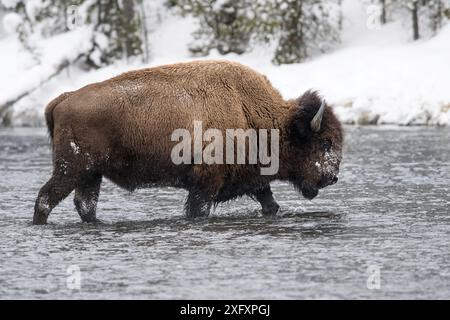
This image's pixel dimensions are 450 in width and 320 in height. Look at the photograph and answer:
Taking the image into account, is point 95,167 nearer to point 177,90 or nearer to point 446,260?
point 177,90

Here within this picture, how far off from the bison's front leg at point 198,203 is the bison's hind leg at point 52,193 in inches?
46.0

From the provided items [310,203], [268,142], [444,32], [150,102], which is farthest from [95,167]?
[444,32]

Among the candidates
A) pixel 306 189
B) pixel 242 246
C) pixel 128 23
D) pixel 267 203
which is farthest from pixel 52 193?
pixel 128 23

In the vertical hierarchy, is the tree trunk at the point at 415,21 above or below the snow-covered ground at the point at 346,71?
Result: above

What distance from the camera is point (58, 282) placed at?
24.1 feet

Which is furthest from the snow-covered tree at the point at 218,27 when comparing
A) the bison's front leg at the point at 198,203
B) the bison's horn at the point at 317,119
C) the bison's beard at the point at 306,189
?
the bison's front leg at the point at 198,203

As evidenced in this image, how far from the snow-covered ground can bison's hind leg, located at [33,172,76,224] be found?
37.1 ft

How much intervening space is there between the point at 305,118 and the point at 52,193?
2661mm

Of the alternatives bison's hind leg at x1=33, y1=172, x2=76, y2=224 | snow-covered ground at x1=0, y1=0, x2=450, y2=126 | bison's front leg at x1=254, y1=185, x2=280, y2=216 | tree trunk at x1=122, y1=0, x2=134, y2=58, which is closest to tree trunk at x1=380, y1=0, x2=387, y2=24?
snow-covered ground at x1=0, y1=0, x2=450, y2=126

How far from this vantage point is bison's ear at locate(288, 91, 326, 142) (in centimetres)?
1032

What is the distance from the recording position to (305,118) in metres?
10.4

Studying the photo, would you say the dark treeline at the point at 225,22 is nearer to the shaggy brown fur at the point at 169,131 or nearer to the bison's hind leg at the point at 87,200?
the shaggy brown fur at the point at 169,131

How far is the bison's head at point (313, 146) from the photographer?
1038 centimetres
